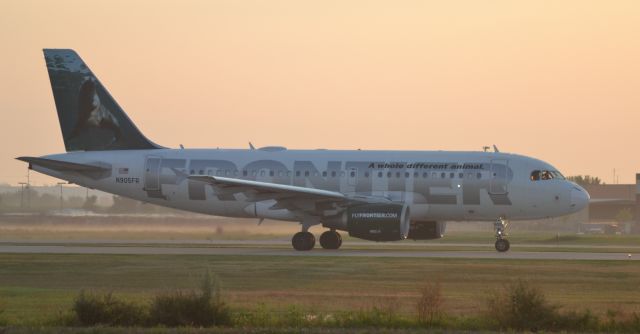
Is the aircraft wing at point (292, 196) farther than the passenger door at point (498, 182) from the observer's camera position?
No

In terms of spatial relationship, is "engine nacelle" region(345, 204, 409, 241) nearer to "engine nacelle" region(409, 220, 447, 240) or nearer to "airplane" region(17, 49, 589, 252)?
"airplane" region(17, 49, 589, 252)

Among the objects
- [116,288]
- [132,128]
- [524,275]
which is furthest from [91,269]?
[132,128]

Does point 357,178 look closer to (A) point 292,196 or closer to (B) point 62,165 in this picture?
(A) point 292,196

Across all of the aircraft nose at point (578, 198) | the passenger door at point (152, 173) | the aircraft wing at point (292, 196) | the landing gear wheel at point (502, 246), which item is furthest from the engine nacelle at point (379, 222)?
the passenger door at point (152, 173)

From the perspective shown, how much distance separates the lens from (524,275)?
108ft

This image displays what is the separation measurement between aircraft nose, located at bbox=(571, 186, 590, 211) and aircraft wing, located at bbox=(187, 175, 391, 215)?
7.62 metres

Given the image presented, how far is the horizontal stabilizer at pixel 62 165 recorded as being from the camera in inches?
1905

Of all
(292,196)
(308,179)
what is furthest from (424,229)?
(292,196)

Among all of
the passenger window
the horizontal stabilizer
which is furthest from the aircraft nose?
the horizontal stabilizer

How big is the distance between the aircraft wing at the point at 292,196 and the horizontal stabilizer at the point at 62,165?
21.3 ft

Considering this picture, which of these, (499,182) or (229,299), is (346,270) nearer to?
(229,299)

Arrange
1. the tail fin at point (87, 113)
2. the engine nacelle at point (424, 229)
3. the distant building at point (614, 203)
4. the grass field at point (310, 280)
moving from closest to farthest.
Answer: the grass field at point (310, 280), the engine nacelle at point (424, 229), the tail fin at point (87, 113), the distant building at point (614, 203)

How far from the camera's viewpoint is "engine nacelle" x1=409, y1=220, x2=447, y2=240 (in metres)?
47.4

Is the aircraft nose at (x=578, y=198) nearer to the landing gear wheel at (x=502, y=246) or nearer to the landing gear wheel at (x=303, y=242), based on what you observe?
the landing gear wheel at (x=502, y=246)
